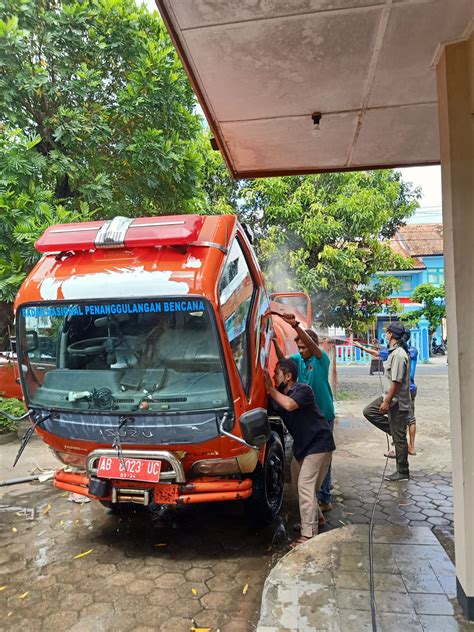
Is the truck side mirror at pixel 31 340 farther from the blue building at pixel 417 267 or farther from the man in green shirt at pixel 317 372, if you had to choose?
the blue building at pixel 417 267

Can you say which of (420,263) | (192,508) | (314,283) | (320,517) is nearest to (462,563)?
(320,517)

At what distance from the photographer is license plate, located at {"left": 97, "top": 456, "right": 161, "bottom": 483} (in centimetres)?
357

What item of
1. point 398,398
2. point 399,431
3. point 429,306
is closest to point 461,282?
point 398,398

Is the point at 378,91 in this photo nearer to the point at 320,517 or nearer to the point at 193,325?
the point at 193,325

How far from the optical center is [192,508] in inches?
196

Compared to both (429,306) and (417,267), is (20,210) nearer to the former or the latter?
(429,306)

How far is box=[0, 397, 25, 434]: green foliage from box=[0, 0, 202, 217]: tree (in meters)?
3.54

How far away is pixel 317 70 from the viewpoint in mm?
3078

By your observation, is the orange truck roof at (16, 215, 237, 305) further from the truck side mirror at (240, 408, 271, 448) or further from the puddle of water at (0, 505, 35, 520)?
the puddle of water at (0, 505, 35, 520)

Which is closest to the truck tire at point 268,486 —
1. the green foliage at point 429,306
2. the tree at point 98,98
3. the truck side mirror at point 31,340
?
the truck side mirror at point 31,340

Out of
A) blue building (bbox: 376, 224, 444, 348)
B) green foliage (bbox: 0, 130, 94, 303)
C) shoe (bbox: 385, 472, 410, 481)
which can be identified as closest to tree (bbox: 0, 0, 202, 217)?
green foliage (bbox: 0, 130, 94, 303)

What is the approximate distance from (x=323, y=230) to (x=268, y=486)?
307 inches

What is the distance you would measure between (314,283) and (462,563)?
29.4 feet

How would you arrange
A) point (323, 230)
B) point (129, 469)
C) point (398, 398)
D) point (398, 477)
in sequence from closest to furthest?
point (129, 469) < point (398, 398) < point (398, 477) < point (323, 230)
